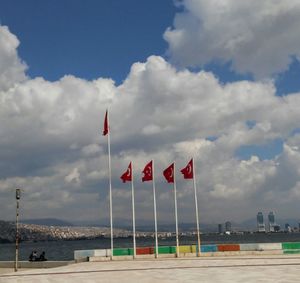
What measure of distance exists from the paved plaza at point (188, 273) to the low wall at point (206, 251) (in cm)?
542

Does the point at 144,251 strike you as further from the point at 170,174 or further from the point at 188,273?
the point at 188,273

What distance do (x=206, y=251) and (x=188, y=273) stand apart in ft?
49.7

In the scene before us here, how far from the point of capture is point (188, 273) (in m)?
30.6

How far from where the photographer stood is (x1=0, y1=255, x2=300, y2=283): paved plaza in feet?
90.6

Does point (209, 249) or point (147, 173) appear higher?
point (147, 173)

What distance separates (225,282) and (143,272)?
790cm

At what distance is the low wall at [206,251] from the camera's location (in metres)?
43.5

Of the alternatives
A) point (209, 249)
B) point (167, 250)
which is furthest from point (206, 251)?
point (167, 250)

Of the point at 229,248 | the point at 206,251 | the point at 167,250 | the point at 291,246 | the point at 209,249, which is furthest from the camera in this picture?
the point at 167,250

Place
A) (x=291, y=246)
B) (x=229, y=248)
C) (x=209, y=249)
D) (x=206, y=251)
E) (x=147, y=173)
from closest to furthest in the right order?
(x=291, y=246) < (x=229, y=248) < (x=206, y=251) < (x=209, y=249) < (x=147, y=173)

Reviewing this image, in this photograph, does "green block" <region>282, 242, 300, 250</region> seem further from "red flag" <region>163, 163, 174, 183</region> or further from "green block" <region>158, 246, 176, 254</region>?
"red flag" <region>163, 163, 174, 183</region>

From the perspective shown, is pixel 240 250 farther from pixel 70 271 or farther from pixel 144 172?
pixel 70 271

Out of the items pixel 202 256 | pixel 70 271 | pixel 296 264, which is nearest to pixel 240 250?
pixel 202 256

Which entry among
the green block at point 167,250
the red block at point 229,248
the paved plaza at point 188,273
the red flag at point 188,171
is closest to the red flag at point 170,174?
the red flag at point 188,171
